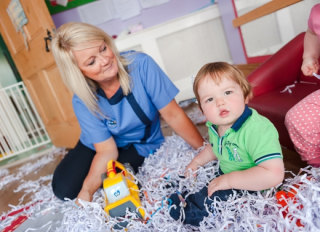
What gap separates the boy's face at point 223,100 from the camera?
802 mm

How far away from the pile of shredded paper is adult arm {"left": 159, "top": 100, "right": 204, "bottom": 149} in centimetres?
6

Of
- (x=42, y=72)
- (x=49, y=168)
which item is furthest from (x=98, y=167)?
(x=42, y=72)

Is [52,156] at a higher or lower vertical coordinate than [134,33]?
lower

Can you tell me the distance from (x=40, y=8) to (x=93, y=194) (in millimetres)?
1456

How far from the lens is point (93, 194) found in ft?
4.18

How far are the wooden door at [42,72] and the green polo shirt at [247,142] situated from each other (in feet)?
5.36

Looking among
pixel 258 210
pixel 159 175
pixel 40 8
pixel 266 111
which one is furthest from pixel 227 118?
pixel 40 8

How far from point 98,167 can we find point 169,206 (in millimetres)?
482

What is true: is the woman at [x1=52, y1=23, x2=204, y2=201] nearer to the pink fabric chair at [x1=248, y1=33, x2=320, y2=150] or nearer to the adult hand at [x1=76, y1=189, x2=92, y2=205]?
the adult hand at [x1=76, y1=189, x2=92, y2=205]

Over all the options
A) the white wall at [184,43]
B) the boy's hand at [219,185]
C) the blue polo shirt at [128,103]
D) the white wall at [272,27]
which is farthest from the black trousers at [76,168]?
the white wall at [184,43]

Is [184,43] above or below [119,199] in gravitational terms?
above

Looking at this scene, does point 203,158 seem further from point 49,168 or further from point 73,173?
point 49,168

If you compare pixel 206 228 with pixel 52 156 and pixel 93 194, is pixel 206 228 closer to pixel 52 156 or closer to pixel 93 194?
pixel 93 194

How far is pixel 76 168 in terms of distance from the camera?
4.79 ft
